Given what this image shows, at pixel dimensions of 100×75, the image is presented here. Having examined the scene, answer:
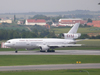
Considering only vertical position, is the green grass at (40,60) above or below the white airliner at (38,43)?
below

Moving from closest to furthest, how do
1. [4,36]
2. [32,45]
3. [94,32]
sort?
[32,45] → [4,36] → [94,32]

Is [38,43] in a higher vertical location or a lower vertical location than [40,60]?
higher

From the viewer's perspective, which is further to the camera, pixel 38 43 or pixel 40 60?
pixel 38 43

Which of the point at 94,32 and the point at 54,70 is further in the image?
the point at 94,32

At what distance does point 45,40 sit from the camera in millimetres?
83000

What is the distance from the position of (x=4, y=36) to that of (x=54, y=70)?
257ft

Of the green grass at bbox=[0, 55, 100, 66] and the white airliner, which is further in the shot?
the white airliner

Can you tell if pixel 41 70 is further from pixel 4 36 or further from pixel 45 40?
pixel 4 36

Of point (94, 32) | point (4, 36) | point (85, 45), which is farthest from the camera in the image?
point (94, 32)

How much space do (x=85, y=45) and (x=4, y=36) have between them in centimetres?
3584

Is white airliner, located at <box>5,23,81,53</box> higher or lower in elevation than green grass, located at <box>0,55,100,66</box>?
higher

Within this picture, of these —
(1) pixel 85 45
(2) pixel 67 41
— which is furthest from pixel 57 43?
(1) pixel 85 45

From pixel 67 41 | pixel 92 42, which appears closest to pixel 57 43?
pixel 67 41

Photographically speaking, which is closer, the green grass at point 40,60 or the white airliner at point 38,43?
the green grass at point 40,60
